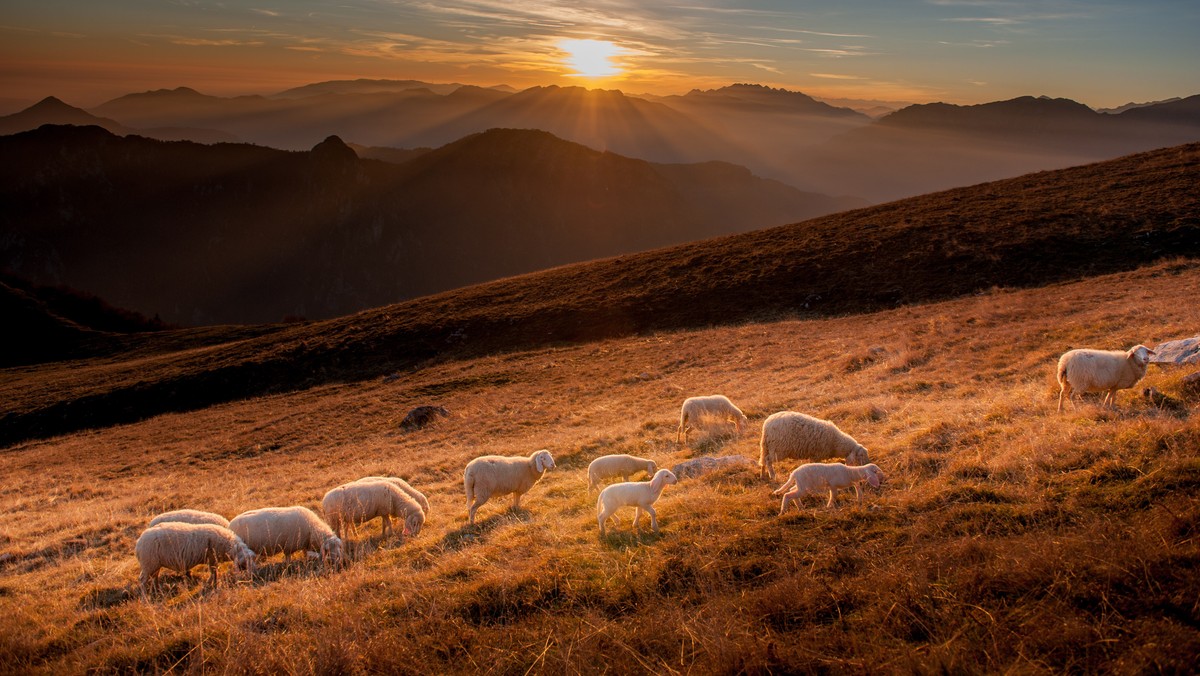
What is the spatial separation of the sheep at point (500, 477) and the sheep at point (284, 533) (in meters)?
2.48

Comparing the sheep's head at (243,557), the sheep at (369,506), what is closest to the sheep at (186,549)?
the sheep's head at (243,557)

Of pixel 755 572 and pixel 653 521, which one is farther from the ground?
pixel 755 572

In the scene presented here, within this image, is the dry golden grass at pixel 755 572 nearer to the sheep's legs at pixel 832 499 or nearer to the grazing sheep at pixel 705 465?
the sheep's legs at pixel 832 499

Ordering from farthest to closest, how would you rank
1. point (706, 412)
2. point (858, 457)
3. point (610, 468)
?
point (706, 412), point (610, 468), point (858, 457)

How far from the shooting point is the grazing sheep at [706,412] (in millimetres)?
15883

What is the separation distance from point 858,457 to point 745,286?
34768 mm

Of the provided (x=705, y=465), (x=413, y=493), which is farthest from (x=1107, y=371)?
(x=413, y=493)

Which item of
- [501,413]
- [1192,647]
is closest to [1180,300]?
[1192,647]

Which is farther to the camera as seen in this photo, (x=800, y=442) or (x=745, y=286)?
(x=745, y=286)

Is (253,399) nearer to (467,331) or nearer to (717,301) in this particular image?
(467,331)

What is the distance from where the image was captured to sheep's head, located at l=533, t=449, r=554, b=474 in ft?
39.3

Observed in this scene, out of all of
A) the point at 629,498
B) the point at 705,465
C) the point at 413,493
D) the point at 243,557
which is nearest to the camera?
the point at 629,498

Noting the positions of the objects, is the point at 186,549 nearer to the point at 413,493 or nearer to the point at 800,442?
the point at 413,493

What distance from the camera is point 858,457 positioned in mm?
10180
